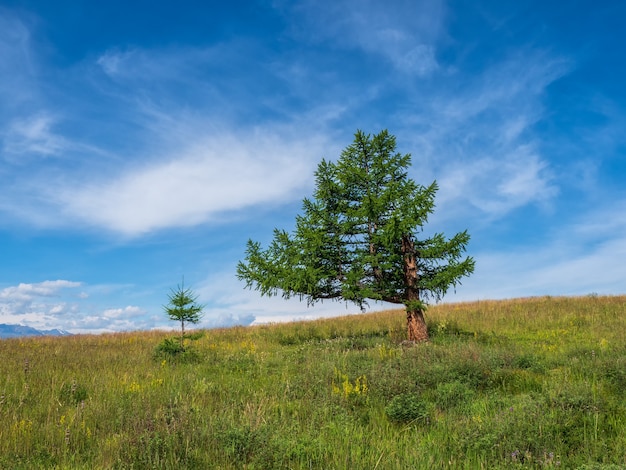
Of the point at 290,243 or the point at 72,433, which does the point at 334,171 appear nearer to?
the point at 290,243

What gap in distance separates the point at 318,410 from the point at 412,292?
10453 millimetres

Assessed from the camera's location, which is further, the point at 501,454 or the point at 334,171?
the point at 334,171

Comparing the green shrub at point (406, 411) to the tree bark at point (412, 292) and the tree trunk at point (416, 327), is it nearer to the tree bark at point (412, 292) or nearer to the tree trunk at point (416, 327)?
the tree bark at point (412, 292)

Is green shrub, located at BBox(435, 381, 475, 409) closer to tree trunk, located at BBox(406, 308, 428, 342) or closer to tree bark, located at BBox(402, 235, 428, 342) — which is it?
tree bark, located at BBox(402, 235, 428, 342)

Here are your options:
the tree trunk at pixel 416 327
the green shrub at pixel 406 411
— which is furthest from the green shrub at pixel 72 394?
the tree trunk at pixel 416 327

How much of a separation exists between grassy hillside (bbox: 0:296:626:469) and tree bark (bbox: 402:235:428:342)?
141 inches

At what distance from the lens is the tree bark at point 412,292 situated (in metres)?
16.8

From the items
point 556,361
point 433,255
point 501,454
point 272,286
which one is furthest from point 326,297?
point 501,454

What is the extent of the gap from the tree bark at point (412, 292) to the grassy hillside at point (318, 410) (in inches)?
141

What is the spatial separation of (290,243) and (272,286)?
1914 mm

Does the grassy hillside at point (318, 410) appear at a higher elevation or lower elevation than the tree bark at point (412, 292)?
lower

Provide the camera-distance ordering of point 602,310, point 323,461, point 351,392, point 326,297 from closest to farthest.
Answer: point 323,461 → point 351,392 → point 326,297 → point 602,310

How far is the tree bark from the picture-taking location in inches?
661

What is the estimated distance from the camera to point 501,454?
5172 mm
